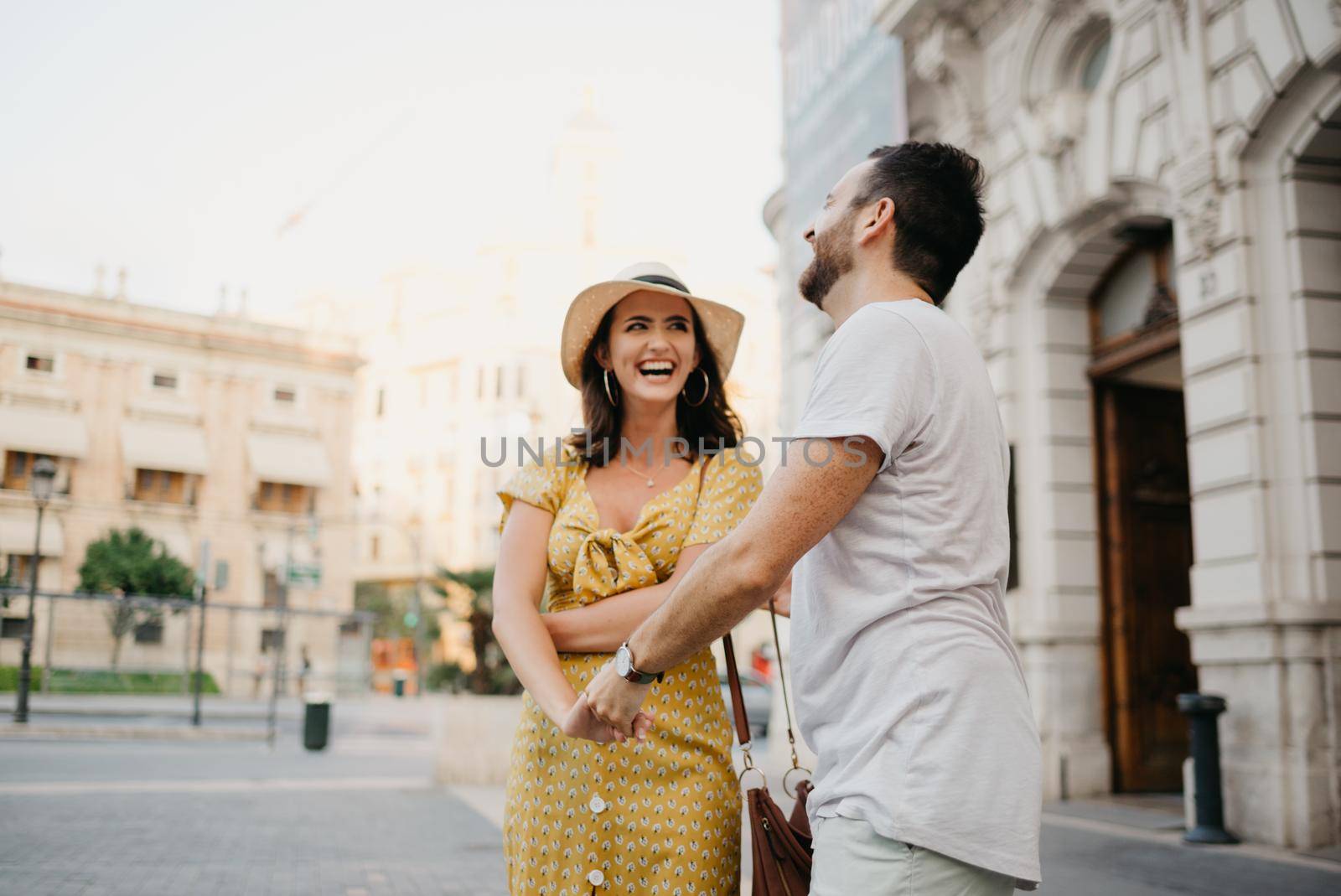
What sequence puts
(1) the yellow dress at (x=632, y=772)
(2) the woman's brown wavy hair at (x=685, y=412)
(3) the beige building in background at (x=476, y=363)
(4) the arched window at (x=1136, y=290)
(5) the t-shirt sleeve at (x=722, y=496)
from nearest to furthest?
(1) the yellow dress at (x=632, y=772) → (5) the t-shirt sleeve at (x=722, y=496) → (2) the woman's brown wavy hair at (x=685, y=412) → (4) the arched window at (x=1136, y=290) → (3) the beige building in background at (x=476, y=363)

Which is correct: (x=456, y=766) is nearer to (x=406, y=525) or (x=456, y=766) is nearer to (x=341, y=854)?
(x=341, y=854)

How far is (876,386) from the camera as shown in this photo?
175cm

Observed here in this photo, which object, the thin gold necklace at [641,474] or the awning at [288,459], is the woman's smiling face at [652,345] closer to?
the thin gold necklace at [641,474]

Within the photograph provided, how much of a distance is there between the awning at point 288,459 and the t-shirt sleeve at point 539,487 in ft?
136

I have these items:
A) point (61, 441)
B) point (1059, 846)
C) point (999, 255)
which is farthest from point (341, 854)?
point (61, 441)

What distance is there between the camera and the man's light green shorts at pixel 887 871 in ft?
5.41

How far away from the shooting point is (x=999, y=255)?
11.4 m

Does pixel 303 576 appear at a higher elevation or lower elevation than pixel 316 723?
higher

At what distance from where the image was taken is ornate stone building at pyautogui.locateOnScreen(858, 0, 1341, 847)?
7805 millimetres

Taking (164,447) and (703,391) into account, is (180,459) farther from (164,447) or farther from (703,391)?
(703,391)

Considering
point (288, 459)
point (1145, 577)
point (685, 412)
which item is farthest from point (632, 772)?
point (288, 459)

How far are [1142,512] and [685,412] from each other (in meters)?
9.32

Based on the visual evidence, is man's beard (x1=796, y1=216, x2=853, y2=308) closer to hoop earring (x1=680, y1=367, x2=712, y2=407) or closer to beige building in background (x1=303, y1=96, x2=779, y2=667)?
hoop earring (x1=680, y1=367, x2=712, y2=407)

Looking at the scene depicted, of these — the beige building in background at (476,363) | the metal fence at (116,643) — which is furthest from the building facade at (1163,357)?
the beige building in background at (476,363)
